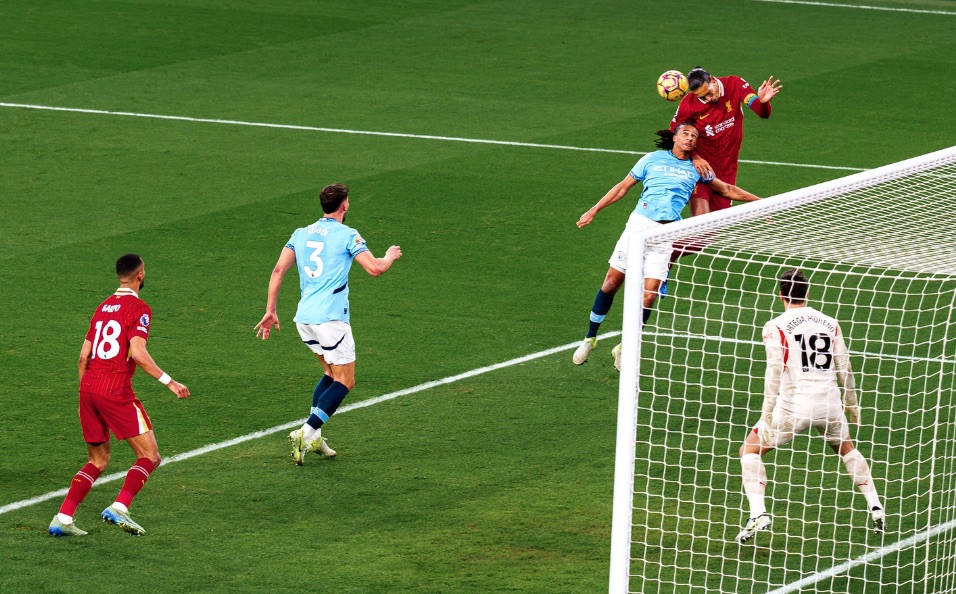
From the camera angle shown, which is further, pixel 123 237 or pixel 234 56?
pixel 234 56

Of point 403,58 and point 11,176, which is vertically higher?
point 403,58

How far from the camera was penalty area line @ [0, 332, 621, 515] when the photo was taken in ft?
32.0

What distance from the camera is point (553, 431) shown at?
11000 mm

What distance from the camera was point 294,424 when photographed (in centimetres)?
1115

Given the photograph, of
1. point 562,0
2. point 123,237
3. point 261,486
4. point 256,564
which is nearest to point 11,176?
point 123,237

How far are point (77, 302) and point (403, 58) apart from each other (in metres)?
10.9

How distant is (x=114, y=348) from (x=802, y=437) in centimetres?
474

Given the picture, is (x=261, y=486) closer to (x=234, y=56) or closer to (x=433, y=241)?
(x=433, y=241)

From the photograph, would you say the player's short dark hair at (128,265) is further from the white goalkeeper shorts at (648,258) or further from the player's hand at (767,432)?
the player's hand at (767,432)

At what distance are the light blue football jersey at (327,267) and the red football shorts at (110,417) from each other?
1493mm

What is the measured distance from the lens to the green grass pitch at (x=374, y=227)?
30.7ft

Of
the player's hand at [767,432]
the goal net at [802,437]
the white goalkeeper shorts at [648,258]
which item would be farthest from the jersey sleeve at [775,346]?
the white goalkeeper shorts at [648,258]

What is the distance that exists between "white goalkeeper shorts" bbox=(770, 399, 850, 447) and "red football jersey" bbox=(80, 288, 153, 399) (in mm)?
3762

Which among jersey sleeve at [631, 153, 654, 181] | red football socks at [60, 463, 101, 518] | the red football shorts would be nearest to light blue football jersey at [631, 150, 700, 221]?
jersey sleeve at [631, 153, 654, 181]
